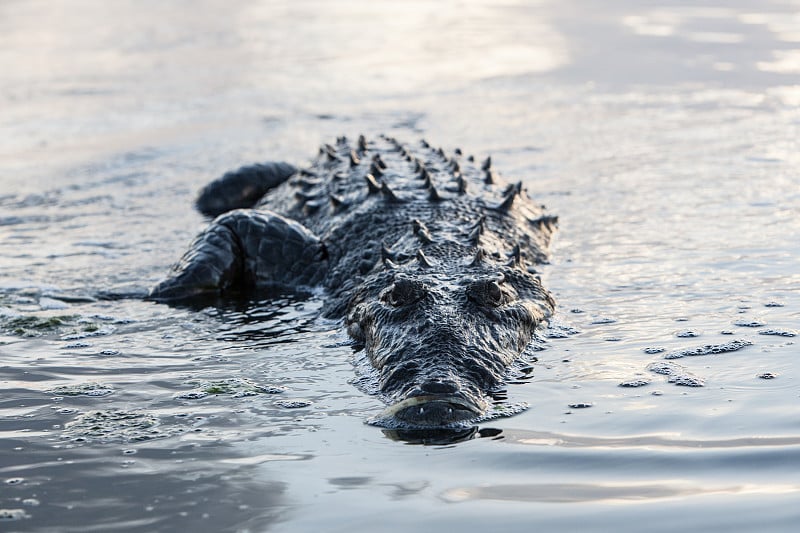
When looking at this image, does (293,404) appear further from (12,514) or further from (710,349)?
(710,349)

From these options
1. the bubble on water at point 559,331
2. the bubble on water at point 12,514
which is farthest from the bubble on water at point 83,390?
the bubble on water at point 559,331

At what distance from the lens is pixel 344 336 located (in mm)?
6902

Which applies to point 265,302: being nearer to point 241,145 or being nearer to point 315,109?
point 241,145

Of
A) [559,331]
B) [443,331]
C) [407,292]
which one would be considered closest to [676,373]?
[559,331]

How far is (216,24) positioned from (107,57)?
3.55 m

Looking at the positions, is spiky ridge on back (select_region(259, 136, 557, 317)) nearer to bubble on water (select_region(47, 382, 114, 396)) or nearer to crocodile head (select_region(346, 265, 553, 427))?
crocodile head (select_region(346, 265, 553, 427))

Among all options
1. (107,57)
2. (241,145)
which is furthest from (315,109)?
(107,57)

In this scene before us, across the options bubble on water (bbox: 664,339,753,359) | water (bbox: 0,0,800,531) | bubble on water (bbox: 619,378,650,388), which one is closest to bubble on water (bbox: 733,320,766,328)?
water (bbox: 0,0,800,531)

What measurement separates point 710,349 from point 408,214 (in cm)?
299

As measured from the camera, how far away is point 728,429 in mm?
4855

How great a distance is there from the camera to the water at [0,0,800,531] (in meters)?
4.34

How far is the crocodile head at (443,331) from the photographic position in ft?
17.0

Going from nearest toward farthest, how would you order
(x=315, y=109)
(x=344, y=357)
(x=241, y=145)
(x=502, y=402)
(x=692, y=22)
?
(x=502, y=402)
(x=344, y=357)
(x=241, y=145)
(x=315, y=109)
(x=692, y=22)

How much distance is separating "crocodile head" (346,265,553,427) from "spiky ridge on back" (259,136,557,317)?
0.27m
